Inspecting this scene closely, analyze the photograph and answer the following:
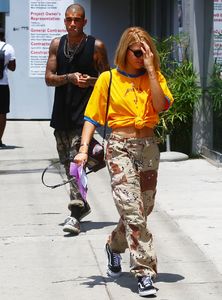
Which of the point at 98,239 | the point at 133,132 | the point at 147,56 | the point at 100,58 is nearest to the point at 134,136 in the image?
the point at 133,132

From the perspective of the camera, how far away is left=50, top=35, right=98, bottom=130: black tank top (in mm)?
7516

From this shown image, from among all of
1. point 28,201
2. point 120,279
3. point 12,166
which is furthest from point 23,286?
point 12,166

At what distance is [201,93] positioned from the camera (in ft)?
37.0

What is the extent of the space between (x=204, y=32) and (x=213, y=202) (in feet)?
11.1

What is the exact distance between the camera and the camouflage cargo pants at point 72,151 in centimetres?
751

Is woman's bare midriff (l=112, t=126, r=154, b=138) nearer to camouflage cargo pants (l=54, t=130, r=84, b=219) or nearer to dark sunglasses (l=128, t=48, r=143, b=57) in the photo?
dark sunglasses (l=128, t=48, r=143, b=57)

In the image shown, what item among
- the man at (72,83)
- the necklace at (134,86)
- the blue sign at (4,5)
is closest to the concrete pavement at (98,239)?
the man at (72,83)

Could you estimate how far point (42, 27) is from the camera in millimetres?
16078

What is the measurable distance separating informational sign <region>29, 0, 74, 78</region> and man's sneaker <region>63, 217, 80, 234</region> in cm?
887

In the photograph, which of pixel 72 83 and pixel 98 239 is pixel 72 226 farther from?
pixel 72 83

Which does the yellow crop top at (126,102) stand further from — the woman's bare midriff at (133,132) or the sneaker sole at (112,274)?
the sneaker sole at (112,274)

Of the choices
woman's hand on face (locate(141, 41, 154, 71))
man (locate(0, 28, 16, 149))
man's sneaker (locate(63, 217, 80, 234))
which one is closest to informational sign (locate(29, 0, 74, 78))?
man (locate(0, 28, 16, 149))

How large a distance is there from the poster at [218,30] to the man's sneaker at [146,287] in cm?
602

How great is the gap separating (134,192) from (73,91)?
2097 mm
